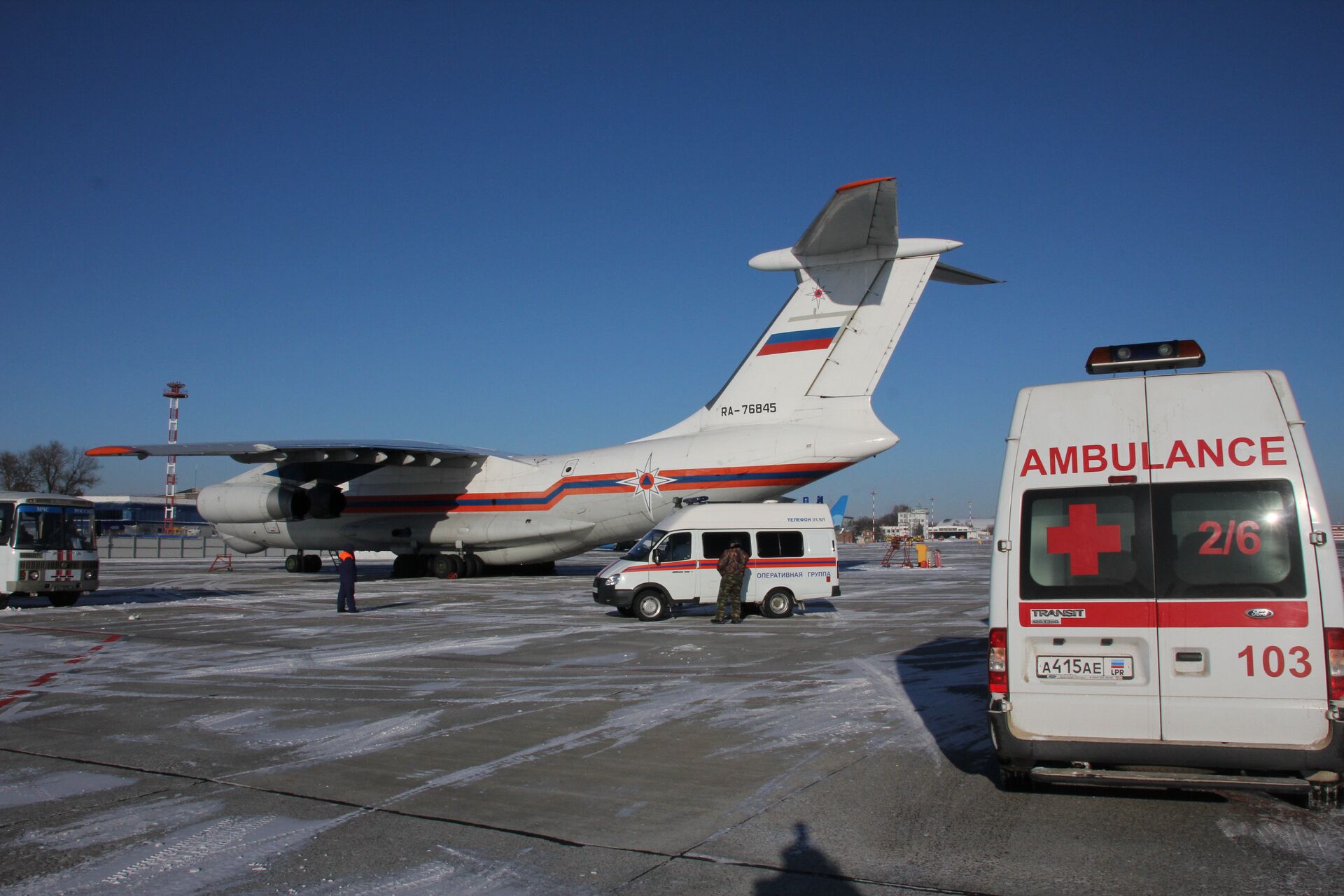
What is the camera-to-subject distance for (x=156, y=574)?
106 ft

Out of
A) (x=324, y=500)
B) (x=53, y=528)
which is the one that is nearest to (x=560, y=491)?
(x=324, y=500)

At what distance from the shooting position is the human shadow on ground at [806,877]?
418 centimetres

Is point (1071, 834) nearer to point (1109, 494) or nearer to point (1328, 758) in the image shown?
point (1328, 758)

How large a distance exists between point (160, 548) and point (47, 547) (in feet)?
114

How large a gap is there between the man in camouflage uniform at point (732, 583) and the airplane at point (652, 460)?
5.54 meters

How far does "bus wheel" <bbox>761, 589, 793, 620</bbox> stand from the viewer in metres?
16.3

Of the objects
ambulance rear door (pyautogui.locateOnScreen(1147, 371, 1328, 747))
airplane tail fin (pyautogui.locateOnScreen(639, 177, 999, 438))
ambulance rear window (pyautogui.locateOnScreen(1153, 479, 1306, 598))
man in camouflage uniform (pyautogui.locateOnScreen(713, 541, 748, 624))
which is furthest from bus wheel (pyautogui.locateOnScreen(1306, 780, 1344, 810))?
airplane tail fin (pyautogui.locateOnScreen(639, 177, 999, 438))

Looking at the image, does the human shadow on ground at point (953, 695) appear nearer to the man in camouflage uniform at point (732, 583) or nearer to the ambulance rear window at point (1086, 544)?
the ambulance rear window at point (1086, 544)

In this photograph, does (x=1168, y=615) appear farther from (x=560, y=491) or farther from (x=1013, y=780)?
(x=560, y=491)

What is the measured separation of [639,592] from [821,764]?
9830 millimetres

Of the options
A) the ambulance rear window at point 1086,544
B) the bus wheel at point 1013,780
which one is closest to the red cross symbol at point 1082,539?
the ambulance rear window at point 1086,544

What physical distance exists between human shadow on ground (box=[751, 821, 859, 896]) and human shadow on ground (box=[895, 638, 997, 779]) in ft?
6.33

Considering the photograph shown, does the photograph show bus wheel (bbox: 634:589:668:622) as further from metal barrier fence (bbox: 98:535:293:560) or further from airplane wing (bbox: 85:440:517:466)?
metal barrier fence (bbox: 98:535:293:560)

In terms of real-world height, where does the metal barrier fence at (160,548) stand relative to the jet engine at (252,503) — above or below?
below
